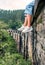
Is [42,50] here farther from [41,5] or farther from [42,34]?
[41,5]

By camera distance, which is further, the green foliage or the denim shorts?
the green foliage

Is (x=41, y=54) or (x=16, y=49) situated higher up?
(x=41, y=54)

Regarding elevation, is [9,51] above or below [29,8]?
below

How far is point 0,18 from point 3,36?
21.3m

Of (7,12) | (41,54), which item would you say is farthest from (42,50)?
(7,12)

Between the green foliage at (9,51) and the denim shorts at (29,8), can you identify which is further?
the green foliage at (9,51)

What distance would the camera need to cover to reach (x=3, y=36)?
953 inches

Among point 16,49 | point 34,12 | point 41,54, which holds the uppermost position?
point 34,12

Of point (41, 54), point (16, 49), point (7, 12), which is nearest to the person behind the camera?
point (41, 54)

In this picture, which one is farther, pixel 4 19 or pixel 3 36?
pixel 4 19

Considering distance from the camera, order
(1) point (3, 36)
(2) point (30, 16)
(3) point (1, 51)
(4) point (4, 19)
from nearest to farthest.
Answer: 1. (2) point (30, 16)
2. (3) point (1, 51)
3. (1) point (3, 36)
4. (4) point (4, 19)

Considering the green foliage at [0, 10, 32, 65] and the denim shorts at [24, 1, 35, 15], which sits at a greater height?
the denim shorts at [24, 1, 35, 15]

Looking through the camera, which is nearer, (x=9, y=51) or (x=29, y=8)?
(x=29, y=8)

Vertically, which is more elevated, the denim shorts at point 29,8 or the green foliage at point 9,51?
the denim shorts at point 29,8
